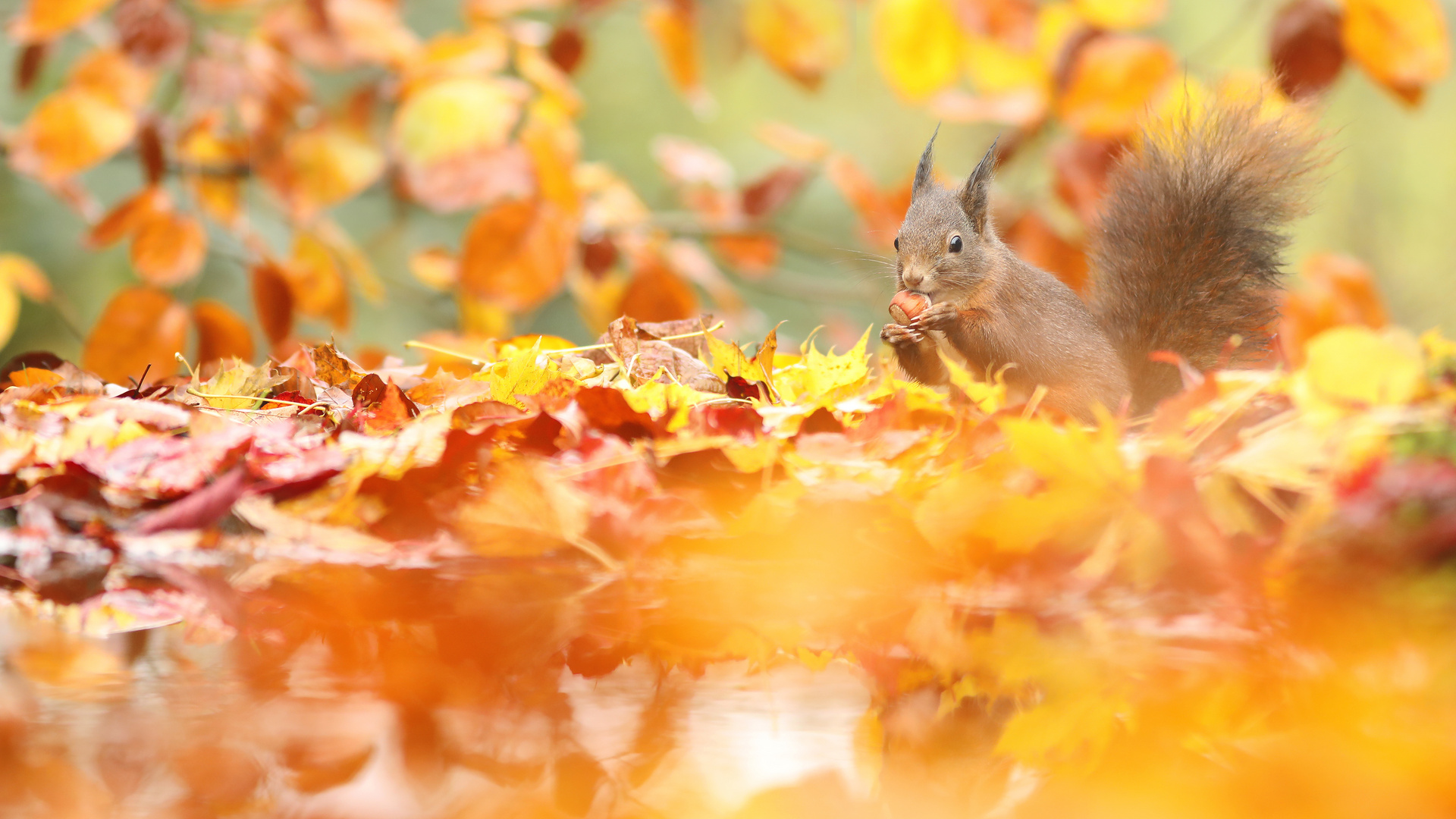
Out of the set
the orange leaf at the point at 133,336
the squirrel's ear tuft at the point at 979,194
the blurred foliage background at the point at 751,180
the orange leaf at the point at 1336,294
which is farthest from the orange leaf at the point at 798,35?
the orange leaf at the point at 133,336

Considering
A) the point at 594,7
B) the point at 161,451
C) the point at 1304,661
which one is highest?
the point at 594,7

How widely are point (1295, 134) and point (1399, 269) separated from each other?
5.98ft

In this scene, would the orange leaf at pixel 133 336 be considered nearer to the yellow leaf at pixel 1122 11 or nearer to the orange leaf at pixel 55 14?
the orange leaf at pixel 55 14

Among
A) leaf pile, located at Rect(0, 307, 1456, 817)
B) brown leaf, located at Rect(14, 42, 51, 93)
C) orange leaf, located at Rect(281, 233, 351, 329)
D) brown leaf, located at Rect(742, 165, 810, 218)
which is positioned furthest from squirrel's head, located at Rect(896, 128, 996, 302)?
brown leaf, located at Rect(14, 42, 51, 93)

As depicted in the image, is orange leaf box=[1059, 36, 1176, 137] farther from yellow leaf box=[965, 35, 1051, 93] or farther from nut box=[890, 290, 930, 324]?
nut box=[890, 290, 930, 324]

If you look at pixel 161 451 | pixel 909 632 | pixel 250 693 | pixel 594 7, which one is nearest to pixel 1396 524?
pixel 909 632

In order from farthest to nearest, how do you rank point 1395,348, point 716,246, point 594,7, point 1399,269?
point 1399,269
point 716,246
point 594,7
point 1395,348

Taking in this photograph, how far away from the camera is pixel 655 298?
51.0 inches

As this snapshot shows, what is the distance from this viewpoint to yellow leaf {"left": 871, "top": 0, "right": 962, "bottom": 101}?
1117mm

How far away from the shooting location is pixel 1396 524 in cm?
35

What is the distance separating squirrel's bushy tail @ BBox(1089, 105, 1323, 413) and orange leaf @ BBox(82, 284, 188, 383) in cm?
97

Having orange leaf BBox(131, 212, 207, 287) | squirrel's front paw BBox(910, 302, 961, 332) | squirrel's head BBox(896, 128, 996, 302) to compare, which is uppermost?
orange leaf BBox(131, 212, 207, 287)

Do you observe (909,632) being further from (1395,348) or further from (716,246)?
(716,246)

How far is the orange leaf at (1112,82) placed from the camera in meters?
1.11
